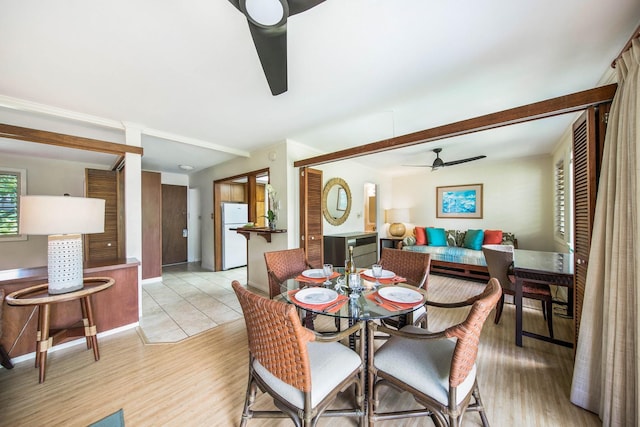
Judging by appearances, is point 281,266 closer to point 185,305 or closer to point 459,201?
point 185,305

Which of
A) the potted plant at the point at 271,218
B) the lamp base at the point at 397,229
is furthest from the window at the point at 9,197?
the lamp base at the point at 397,229

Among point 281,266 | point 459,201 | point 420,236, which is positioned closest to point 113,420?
point 281,266

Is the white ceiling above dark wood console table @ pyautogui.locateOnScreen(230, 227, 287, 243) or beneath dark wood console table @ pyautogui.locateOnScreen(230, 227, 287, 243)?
above

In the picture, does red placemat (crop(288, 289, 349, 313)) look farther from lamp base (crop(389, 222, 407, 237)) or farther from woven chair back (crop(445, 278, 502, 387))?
lamp base (crop(389, 222, 407, 237))

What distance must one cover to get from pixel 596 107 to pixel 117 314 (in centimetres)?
445

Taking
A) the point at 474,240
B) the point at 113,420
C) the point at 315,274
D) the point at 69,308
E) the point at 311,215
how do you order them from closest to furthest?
the point at 113,420
the point at 315,274
the point at 69,308
the point at 311,215
the point at 474,240

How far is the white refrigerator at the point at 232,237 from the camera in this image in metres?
5.02

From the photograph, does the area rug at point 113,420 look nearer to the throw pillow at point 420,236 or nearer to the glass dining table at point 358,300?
the glass dining table at point 358,300

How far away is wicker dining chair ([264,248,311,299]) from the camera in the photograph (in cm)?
221

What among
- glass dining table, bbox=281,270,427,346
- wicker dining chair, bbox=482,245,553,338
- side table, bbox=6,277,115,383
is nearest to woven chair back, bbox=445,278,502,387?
glass dining table, bbox=281,270,427,346

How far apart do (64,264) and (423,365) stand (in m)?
2.75

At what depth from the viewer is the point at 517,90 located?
207 cm

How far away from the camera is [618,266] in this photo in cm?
121

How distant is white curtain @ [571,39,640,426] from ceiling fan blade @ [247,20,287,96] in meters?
1.78
